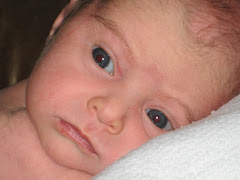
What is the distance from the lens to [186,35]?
0.71m

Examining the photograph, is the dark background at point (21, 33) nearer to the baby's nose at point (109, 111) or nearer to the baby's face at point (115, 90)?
the baby's face at point (115, 90)

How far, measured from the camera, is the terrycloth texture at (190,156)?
1.57 ft

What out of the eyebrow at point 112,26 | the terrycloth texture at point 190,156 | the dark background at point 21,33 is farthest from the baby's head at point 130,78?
the dark background at point 21,33

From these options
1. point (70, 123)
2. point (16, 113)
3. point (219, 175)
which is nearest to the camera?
point (219, 175)

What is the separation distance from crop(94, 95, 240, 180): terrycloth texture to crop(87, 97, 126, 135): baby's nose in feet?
0.48

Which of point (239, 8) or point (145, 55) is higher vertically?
point (239, 8)

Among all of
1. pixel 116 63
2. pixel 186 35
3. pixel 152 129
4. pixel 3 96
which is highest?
pixel 186 35

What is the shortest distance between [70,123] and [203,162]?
12.8 inches

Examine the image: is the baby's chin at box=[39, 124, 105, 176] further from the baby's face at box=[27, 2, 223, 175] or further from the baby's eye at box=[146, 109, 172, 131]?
the baby's eye at box=[146, 109, 172, 131]

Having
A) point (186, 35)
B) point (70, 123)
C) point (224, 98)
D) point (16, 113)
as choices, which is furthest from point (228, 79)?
point (16, 113)

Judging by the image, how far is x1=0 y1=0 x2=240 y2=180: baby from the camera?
27.4 inches

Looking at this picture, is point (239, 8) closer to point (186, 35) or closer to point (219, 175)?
point (186, 35)

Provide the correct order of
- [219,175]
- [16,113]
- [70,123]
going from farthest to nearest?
[16,113], [70,123], [219,175]

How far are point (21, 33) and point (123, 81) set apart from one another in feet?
2.74
